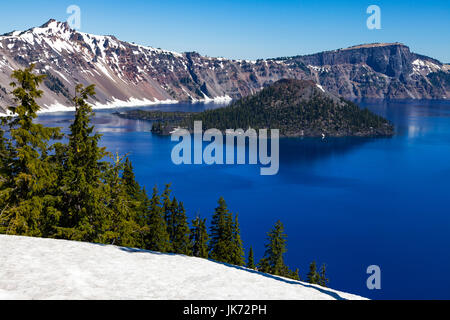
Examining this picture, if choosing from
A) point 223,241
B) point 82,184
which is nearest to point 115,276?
point 82,184

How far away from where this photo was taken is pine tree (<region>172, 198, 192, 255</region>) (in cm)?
5360

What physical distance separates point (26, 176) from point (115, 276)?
1519 centimetres

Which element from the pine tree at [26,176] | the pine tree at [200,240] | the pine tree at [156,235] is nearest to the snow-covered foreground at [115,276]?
the pine tree at [26,176]

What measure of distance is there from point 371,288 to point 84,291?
170 feet

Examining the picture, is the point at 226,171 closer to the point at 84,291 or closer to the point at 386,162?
the point at 386,162

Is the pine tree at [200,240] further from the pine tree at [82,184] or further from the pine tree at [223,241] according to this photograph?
the pine tree at [82,184]

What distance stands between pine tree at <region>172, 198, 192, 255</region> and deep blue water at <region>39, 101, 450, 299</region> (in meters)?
18.7

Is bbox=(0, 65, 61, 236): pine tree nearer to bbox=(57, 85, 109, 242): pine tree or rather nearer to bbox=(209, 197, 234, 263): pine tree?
bbox=(57, 85, 109, 242): pine tree

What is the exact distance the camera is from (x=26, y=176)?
1174 inches

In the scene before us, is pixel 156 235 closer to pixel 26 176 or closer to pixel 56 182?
pixel 56 182

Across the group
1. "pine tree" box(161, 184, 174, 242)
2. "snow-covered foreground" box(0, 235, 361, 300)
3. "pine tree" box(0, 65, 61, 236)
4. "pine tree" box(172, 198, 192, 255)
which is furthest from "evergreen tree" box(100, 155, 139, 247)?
"pine tree" box(161, 184, 174, 242)

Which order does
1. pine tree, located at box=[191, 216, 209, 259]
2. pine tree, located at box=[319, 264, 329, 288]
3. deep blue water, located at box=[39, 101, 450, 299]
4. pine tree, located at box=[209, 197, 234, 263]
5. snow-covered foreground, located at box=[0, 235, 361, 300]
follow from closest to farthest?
snow-covered foreground, located at box=[0, 235, 361, 300] → pine tree, located at box=[209, 197, 234, 263] → pine tree, located at box=[191, 216, 209, 259] → pine tree, located at box=[319, 264, 329, 288] → deep blue water, located at box=[39, 101, 450, 299]
